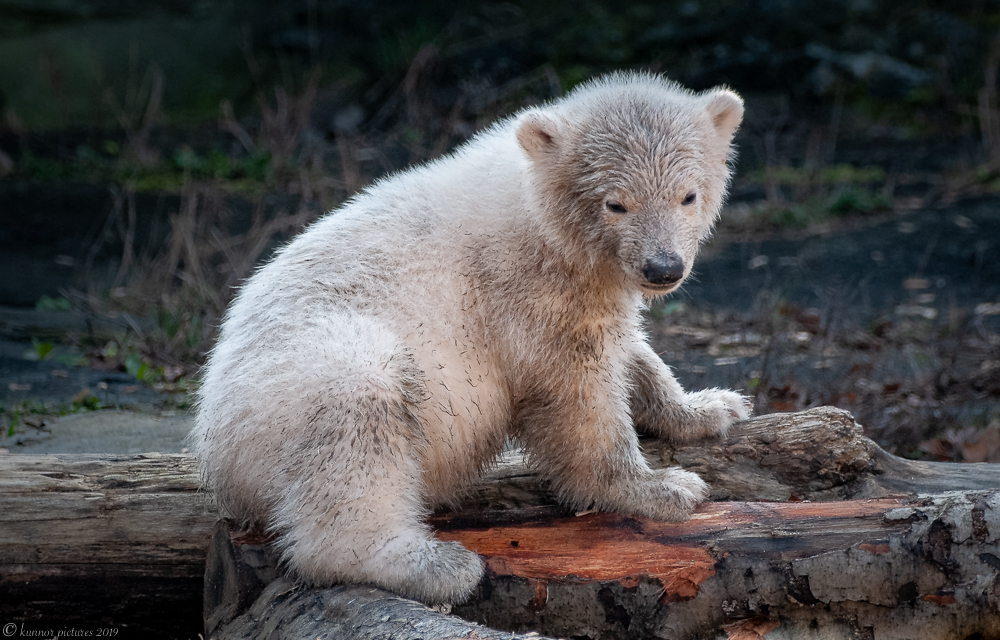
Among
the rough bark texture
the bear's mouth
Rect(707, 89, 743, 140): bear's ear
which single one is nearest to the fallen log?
the rough bark texture

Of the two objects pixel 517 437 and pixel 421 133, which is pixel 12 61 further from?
pixel 517 437

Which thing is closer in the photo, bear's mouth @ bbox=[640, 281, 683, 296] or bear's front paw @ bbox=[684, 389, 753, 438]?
bear's mouth @ bbox=[640, 281, 683, 296]

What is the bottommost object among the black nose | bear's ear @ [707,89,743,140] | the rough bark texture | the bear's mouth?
the rough bark texture

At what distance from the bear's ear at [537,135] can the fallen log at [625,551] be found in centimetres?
146

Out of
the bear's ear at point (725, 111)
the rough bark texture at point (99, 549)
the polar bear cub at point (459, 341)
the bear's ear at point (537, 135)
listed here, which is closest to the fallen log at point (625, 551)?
the rough bark texture at point (99, 549)

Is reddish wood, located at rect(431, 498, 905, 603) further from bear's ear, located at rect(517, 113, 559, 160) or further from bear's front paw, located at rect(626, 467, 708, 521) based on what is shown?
bear's ear, located at rect(517, 113, 559, 160)

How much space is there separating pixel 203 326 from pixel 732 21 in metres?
11.0

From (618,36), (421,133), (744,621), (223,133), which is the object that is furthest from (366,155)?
(744,621)

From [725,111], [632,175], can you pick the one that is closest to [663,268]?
[632,175]

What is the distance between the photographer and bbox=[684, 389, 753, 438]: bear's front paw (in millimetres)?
4051

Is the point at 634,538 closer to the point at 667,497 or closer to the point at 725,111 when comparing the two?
the point at 667,497

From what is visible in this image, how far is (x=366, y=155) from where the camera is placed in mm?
11211

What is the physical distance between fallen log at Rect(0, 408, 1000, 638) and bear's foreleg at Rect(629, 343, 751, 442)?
0.27ft

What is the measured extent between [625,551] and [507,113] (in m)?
8.48
